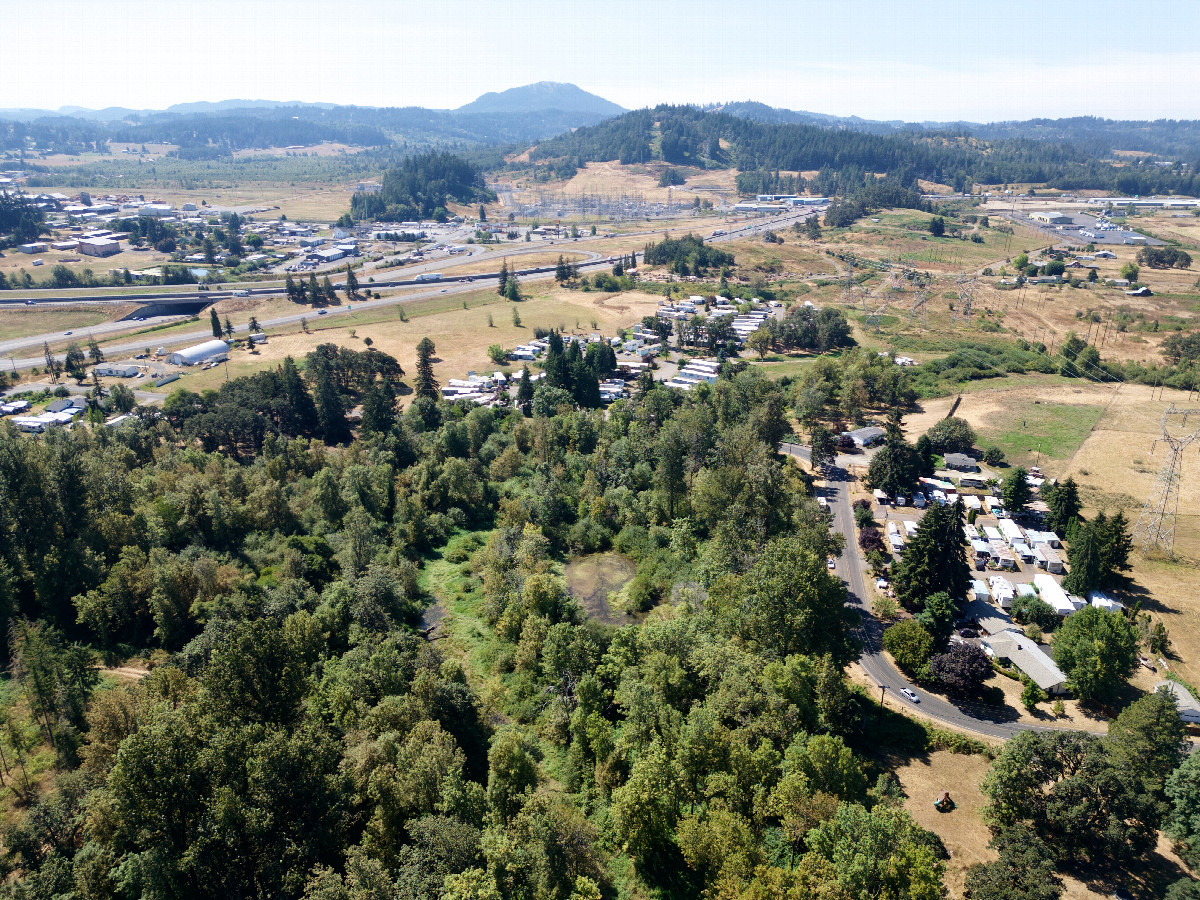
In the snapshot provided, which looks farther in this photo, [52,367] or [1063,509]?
[52,367]

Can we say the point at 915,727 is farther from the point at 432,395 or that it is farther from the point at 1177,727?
the point at 432,395

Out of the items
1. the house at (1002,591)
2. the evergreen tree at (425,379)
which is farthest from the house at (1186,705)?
the evergreen tree at (425,379)

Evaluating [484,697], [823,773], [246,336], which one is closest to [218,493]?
[484,697]

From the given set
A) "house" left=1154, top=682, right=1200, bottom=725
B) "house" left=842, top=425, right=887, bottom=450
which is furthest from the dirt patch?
"house" left=842, top=425, right=887, bottom=450

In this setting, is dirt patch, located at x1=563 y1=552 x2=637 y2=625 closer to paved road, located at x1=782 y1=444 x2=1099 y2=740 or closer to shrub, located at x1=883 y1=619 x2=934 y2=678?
paved road, located at x1=782 y1=444 x2=1099 y2=740

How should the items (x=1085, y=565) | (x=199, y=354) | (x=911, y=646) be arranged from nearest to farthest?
(x=911, y=646) < (x=1085, y=565) < (x=199, y=354)

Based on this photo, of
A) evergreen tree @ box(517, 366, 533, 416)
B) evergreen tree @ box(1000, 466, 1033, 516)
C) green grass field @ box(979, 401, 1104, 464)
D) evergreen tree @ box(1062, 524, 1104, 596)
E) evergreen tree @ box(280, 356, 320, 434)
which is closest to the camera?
evergreen tree @ box(1062, 524, 1104, 596)

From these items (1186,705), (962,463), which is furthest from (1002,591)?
(962,463)

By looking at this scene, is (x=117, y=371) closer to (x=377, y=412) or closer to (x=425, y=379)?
(x=425, y=379)
